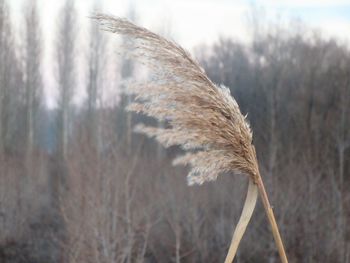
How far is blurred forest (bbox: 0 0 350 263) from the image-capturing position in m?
7.25

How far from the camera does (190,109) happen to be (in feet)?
5.64

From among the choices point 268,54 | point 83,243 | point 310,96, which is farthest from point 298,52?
point 83,243

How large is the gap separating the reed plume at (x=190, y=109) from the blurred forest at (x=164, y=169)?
0.11m

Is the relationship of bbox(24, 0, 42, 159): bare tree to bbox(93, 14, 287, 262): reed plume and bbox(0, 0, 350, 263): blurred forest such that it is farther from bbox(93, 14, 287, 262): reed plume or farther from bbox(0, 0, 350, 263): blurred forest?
bbox(93, 14, 287, 262): reed plume

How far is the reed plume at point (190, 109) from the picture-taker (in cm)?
169

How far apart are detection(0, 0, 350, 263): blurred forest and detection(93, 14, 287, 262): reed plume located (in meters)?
0.11

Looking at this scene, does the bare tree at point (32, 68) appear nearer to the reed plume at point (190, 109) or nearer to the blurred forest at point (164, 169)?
the blurred forest at point (164, 169)

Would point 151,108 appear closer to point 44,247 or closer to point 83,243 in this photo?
point 83,243

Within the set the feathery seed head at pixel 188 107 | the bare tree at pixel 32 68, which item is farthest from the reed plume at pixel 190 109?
the bare tree at pixel 32 68

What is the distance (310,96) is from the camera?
61.6 ft

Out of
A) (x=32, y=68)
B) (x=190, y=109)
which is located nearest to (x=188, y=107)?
(x=190, y=109)

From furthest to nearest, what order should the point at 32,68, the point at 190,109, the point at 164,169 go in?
1. the point at 32,68
2. the point at 164,169
3. the point at 190,109

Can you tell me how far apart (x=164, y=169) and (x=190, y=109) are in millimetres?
10540

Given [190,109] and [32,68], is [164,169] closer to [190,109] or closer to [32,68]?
[190,109]
